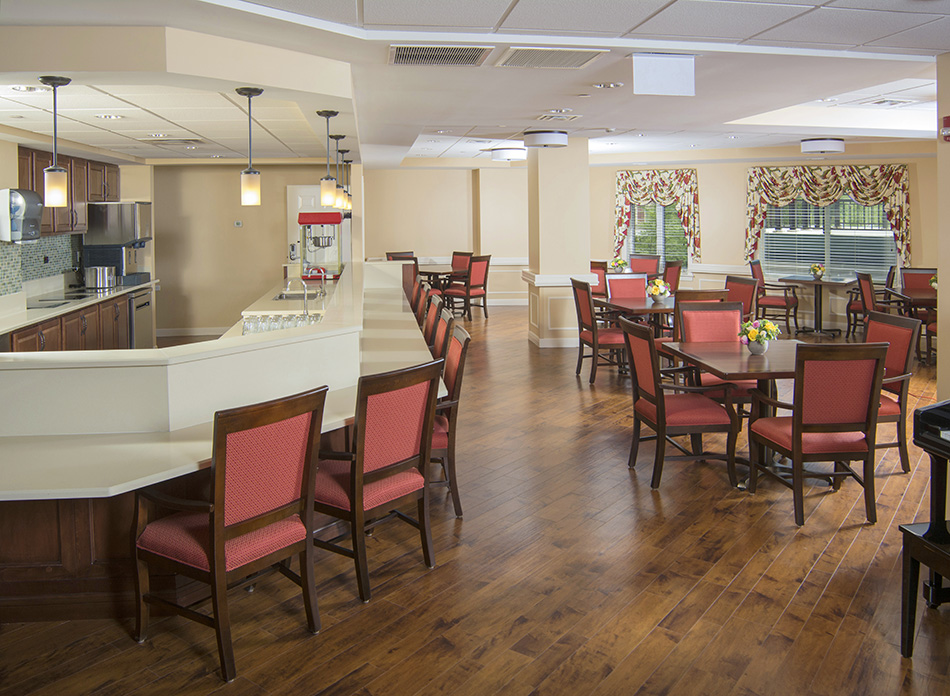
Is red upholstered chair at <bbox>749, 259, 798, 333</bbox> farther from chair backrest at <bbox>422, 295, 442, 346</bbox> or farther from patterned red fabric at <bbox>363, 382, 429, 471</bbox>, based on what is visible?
patterned red fabric at <bbox>363, 382, 429, 471</bbox>

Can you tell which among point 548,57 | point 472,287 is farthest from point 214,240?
point 548,57

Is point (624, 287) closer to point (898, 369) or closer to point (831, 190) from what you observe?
point (898, 369)

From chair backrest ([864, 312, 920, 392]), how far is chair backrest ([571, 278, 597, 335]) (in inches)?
96.5

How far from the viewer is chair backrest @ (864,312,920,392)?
445 cm

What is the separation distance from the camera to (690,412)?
13.9ft

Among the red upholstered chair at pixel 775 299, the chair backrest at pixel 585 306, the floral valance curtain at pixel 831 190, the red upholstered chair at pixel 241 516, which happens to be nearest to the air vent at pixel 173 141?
the chair backrest at pixel 585 306

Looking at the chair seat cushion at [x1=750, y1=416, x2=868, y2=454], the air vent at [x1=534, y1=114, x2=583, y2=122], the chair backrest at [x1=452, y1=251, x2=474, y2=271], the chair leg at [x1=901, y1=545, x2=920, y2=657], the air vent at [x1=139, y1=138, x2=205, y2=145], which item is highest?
the air vent at [x1=534, y1=114, x2=583, y2=122]

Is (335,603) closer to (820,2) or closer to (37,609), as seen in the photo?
(37,609)

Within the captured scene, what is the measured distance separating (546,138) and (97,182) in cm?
509

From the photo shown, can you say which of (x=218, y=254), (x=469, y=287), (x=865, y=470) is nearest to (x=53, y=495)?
(x=865, y=470)

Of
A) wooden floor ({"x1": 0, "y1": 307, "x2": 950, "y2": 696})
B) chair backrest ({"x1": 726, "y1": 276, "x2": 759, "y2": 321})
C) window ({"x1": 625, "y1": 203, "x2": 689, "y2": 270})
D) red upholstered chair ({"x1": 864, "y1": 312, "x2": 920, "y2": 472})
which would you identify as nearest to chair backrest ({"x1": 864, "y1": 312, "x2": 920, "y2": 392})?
red upholstered chair ({"x1": 864, "y1": 312, "x2": 920, "y2": 472})

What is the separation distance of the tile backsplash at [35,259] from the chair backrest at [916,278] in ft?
31.0

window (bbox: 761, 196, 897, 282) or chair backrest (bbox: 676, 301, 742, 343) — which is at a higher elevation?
window (bbox: 761, 196, 897, 282)

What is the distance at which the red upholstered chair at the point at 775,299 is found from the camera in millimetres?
9836
